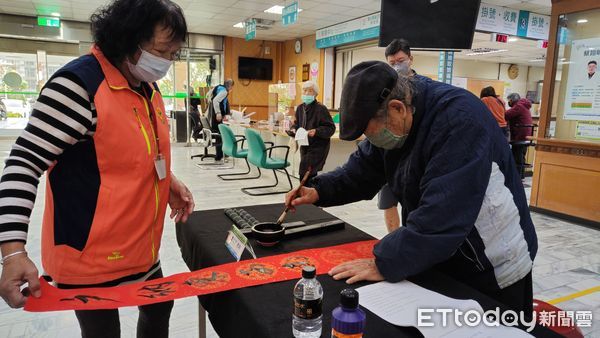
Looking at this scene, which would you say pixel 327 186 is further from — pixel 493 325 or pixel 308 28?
pixel 308 28

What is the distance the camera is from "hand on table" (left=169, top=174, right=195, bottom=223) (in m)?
1.37

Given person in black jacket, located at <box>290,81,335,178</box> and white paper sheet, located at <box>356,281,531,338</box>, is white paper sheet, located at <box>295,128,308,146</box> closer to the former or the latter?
person in black jacket, located at <box>290,81,335,178</box>

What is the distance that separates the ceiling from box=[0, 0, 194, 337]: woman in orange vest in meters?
5.72

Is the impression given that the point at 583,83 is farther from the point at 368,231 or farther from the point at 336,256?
the point at 336,256

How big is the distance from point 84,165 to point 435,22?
8.18 feet

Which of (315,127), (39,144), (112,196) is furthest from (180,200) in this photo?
(315,127)

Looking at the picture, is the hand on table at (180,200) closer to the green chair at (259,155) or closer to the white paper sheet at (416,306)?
the white paper sheet at (416,306)

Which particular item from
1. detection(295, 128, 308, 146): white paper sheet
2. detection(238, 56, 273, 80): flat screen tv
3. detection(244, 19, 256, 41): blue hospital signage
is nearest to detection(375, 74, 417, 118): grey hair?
detection(295, 128, 308, 146): white paper sheet

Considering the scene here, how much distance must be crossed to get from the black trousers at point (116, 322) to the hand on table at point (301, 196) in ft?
1.55

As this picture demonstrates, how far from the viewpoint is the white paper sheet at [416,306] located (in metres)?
0.79

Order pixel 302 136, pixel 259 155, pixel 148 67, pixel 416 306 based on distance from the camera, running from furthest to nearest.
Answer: pixel 259 155
pixel 302 136
pixel 148 67
pixel 416 306

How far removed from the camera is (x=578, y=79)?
13.0 ft

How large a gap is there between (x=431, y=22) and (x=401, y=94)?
2.02 metres

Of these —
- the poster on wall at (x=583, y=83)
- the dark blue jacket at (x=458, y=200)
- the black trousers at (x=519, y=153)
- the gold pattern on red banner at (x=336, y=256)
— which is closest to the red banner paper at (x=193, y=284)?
the gold pattern on red banner at (x=336, y=256)
